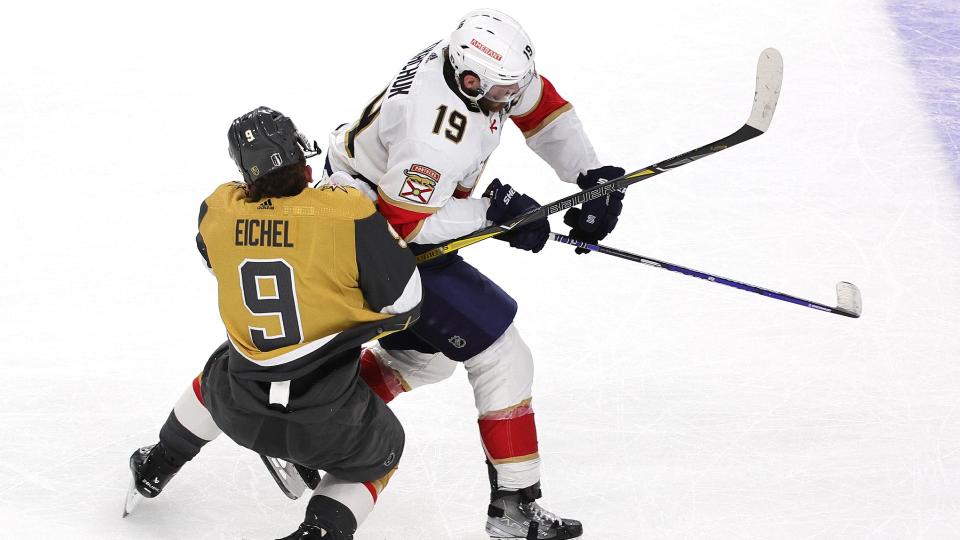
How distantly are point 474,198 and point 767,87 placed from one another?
0.84m

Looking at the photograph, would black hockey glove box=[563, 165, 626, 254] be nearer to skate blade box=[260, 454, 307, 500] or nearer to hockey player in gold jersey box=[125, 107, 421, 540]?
hockey player in gold jersey box=[125, 107, 421, 540]

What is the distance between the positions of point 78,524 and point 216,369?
0.72 metres

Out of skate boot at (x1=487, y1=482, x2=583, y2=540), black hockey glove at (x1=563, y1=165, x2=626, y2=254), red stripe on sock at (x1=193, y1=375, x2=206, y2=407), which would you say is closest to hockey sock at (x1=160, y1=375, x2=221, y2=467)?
red stripe on sock at (x1=193, y1=375, x2=206, y2=407)

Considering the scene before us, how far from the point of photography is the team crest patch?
307 centimetres

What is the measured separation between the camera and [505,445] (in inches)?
132

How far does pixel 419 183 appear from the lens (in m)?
3.08

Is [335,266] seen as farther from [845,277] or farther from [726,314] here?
[845,277]

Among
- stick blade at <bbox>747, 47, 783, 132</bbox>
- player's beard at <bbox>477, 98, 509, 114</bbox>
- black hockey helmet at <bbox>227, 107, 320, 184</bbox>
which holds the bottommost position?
black hockey helmet at <bbox>227, 107, 320, 184</bbox>

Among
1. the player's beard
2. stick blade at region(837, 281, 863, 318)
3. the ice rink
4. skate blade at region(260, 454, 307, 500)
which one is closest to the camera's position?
the player's beard

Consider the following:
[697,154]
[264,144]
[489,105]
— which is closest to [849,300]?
[697,154]

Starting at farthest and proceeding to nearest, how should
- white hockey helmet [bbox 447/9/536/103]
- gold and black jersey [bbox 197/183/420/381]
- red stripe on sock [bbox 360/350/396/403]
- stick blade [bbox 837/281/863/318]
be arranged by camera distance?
stick blade [bbox 837/281/863/318] → red stripe on sock [bbox 360/350/396/403] → white hockey helmet [bbox 447/9/536/103] → gold and black jersey [bbox 197/183/420/381]

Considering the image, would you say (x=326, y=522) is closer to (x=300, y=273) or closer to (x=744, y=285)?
(x=300, y=273)

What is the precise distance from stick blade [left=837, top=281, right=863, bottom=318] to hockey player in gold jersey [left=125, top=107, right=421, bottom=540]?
1564mm

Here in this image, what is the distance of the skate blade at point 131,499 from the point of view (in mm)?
Answer: 3436
